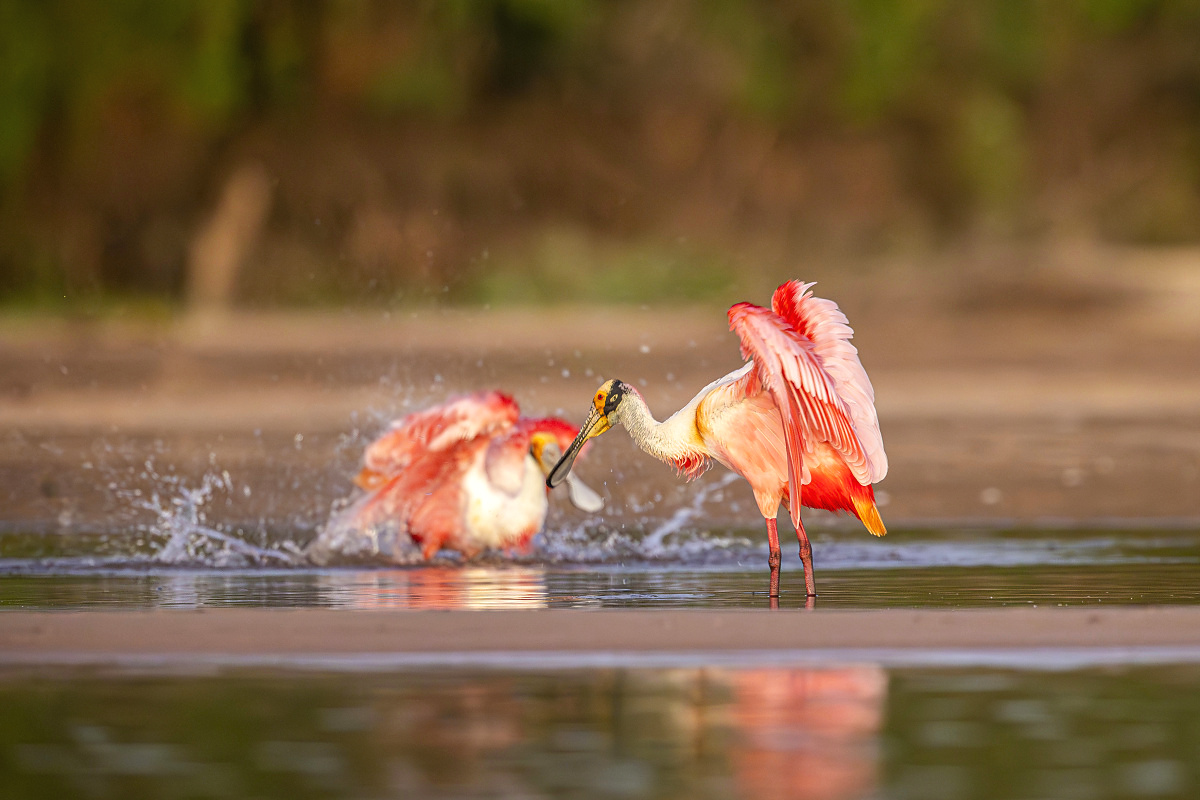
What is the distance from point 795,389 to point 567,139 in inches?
888

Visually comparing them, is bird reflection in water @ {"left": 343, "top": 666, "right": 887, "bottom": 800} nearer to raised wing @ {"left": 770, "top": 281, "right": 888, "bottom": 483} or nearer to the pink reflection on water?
the pink reflection on water

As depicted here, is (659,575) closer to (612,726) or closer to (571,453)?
(571,453)

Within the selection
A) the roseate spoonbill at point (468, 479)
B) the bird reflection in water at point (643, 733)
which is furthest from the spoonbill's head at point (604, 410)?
the bird reflection in water at point (643, 733)

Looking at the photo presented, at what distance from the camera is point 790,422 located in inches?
334

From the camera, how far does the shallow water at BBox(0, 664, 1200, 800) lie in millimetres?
5359

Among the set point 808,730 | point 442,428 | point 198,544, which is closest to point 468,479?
point 442,428

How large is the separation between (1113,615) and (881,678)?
1.11 m

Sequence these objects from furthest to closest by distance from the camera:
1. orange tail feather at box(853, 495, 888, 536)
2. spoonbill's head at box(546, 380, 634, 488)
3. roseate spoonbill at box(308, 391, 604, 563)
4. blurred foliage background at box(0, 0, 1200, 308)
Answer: blurred foliage background at box(0, 0, 1200, 308) < roseate spoonbill at box(308, 391, 604, 563) < spoonbill's head at box(546, 380, 634, 488) < orange tail feather at box(853, 495, 888, 536)

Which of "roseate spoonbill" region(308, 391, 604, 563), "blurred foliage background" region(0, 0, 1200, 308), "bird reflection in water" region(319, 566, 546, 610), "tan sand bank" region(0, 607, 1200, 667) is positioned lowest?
"tan sand bank" region(0, 607, 1200, 667)

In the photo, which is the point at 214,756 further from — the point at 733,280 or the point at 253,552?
the point at 733,280

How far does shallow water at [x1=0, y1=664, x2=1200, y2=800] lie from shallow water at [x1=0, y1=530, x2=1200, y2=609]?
143 cm

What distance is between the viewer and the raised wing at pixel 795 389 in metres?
8.42

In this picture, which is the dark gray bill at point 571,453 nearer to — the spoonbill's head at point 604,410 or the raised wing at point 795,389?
the spoonbill's head at point 604,410

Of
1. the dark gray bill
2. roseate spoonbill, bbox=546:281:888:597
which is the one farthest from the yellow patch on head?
roseate spoonbill, bbox=546:281:888:597
